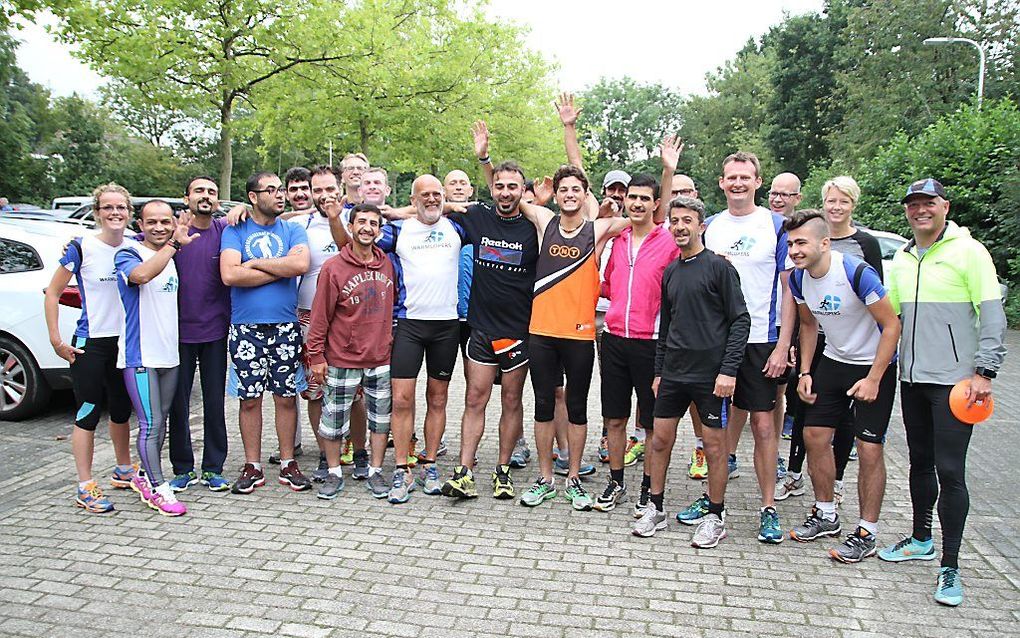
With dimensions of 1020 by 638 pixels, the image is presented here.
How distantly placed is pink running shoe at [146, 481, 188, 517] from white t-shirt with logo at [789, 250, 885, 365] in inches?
160

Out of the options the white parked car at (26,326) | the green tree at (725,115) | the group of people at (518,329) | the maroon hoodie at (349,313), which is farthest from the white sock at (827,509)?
the green tree at (725,115)

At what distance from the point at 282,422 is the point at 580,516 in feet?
7.10

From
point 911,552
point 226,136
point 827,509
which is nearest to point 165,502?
point 827,509

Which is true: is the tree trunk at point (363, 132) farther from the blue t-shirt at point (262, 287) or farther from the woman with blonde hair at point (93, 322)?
the woman with blonde hair at point (93, 322)

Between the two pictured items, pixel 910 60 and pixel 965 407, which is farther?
pixel 910 60

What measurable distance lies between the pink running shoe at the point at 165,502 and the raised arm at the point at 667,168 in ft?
11.7

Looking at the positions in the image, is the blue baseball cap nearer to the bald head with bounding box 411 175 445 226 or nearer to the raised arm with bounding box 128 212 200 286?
the bald head with bounding box 411 175 445 226

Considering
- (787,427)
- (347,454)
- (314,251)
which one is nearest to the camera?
(314,251)

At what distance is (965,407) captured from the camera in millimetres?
4094

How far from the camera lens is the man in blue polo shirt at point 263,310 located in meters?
5.38

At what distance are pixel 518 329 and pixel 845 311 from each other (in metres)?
2.05

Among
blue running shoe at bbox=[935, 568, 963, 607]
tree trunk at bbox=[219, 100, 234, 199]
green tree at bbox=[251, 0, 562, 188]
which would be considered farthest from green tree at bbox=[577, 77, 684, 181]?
blue running shoe at bbox=[935, 568, 963, 607]

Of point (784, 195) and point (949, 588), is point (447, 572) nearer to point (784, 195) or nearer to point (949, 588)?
point (949, 588)

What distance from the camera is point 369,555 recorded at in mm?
4484
